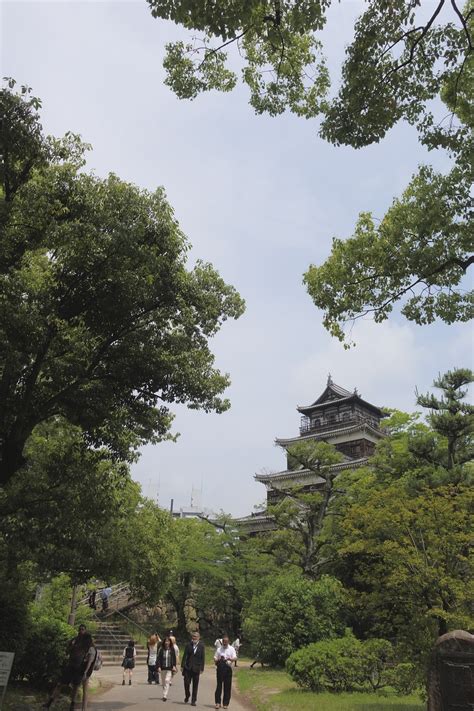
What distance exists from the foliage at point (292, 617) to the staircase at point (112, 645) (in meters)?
6.96

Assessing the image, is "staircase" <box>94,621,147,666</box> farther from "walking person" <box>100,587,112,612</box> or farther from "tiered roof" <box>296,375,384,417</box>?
"tiered roof" <box>296,375,384,417</box>

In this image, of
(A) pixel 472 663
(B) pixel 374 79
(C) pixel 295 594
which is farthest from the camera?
(C) pixel 295 594

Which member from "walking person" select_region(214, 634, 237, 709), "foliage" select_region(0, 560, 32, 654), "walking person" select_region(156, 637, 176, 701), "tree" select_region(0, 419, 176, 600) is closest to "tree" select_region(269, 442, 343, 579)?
"walking person" select_region(156, 637, 176, 701)

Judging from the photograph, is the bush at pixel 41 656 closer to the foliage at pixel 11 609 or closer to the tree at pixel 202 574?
the foliage at pixel 11 609

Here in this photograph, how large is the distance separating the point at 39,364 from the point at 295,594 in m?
15.4

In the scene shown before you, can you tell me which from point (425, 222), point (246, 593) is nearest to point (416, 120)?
point (425, 222)

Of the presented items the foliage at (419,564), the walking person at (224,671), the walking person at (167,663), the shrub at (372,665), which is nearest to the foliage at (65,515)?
the walking person at (224,671)

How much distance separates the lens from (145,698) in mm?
13531

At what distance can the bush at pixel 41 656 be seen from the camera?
39.1 feet

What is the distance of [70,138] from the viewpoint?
27.9 ft

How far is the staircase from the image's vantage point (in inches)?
972

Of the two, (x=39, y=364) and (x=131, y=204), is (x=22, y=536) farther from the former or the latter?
(x=131, y=204)

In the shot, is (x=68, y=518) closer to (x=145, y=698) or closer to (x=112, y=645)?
(x=145, y=698)

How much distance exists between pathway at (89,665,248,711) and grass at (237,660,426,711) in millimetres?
703
